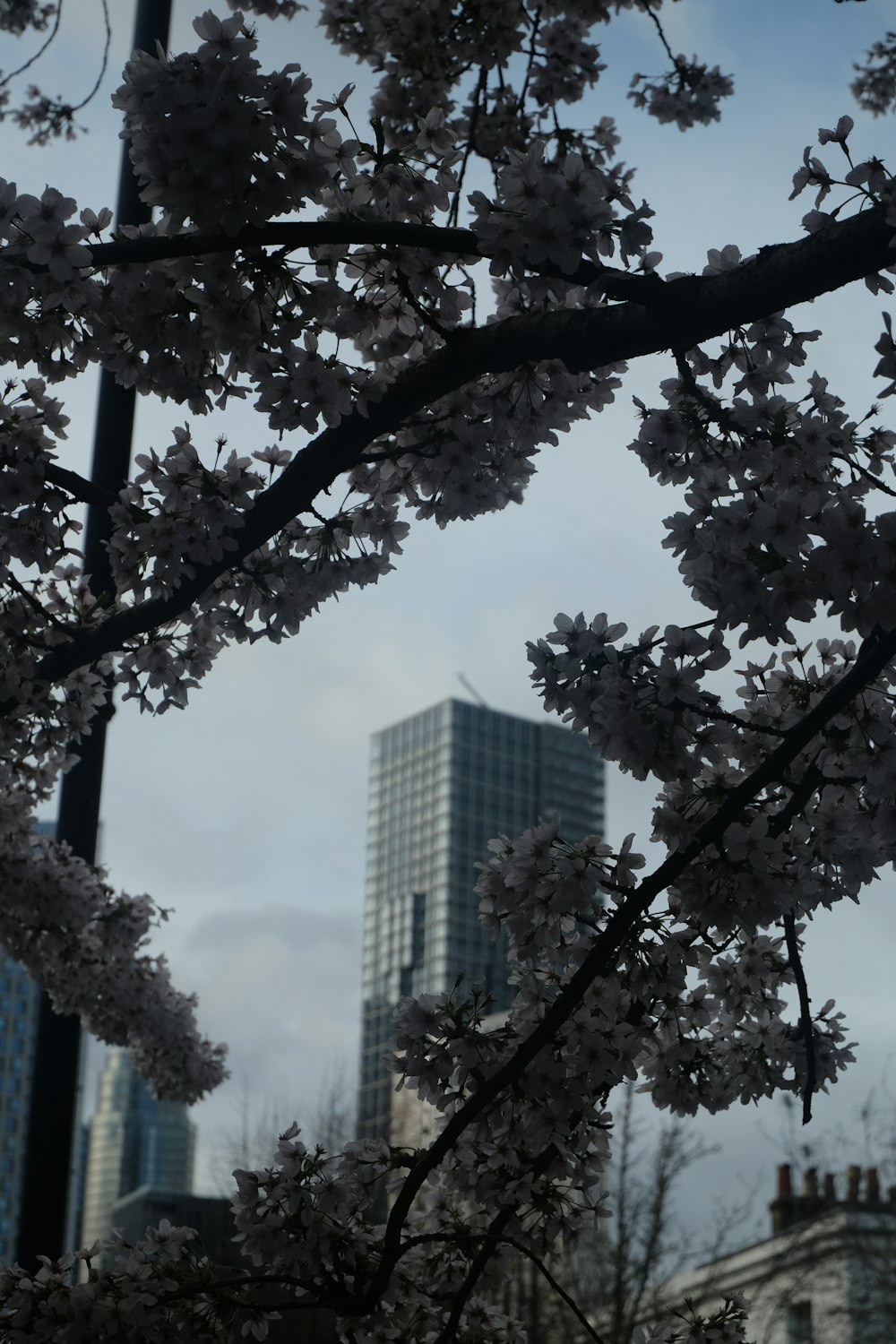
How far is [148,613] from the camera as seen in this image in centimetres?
397

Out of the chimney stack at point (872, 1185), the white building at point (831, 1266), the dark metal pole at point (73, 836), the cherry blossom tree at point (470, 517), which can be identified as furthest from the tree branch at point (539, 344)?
the chimney stack at point (872, 1185)

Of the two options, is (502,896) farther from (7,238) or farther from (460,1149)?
(7,238)

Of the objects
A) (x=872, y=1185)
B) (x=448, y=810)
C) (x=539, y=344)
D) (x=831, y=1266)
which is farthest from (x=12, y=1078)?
(x=539, y=344)

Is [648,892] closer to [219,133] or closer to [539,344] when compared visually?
[539,344]

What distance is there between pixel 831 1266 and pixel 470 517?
2491cm

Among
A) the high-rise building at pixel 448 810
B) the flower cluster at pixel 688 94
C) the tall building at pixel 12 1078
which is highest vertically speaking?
the high-rise building at pixel 448 810

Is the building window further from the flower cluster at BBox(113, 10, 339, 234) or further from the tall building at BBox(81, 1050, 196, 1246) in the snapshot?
the tall building at BBox(81, 1050, 196, 1246)

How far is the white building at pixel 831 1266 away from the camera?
22.0 metres

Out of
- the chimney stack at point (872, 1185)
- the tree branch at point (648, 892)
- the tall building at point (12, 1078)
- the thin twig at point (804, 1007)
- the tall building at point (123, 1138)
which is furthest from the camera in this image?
the tall building at point (123, 1138)

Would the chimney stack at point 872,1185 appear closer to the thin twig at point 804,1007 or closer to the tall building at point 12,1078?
the thin twig at point 804,1007

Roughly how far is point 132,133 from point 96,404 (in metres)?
3.53

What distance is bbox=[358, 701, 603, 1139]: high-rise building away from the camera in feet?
344

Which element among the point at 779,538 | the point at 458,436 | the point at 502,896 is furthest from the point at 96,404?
the point at 779,538

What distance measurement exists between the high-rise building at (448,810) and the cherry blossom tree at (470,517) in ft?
327
